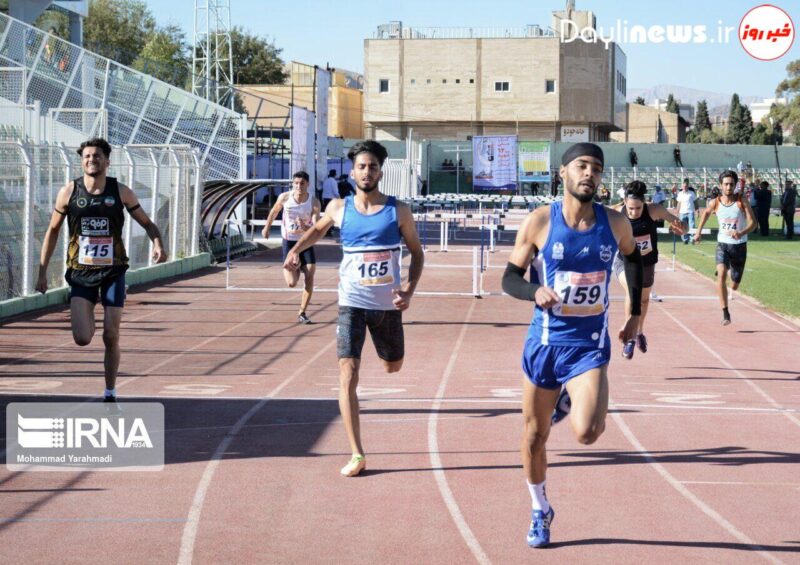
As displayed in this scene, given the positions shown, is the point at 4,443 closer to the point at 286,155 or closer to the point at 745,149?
the point at 286,155

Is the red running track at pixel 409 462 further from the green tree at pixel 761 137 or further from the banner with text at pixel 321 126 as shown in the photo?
the green tree at pixel 761 137

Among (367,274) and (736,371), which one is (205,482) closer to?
(367,274)

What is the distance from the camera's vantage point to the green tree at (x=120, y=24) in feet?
297

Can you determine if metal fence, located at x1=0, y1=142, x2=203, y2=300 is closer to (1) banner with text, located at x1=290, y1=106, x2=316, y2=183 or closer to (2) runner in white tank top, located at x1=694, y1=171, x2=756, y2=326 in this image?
(2) runner in white tank top, located at x1=694, y1=171, x2=756, y2=326

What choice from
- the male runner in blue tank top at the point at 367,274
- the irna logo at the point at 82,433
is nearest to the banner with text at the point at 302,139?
the irna logo at the point at 82,433

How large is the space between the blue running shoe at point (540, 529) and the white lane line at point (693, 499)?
1.03m

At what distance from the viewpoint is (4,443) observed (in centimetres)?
867

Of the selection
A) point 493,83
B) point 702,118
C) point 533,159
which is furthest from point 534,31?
point 702,118

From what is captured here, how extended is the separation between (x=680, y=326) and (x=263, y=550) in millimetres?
11955

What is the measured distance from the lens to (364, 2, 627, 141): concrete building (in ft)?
289

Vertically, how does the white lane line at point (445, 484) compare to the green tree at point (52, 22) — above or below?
below

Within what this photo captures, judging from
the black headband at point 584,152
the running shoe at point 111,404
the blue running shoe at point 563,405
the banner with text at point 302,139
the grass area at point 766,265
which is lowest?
the running shoe at point 111,404

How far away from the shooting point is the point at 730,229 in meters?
16.2

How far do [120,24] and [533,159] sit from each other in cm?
5052
